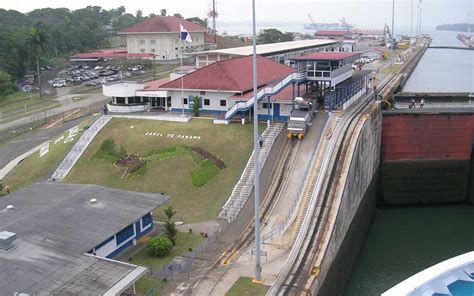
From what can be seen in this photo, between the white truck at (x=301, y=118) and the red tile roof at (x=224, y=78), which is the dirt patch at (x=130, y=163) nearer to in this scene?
the red tile roof at (x=224, y=78)

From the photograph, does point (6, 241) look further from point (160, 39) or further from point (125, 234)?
point (160, 39)

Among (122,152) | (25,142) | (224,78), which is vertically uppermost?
(224,78)

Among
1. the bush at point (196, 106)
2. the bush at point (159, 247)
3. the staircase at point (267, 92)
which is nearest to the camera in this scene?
the bush at point (159, 247)

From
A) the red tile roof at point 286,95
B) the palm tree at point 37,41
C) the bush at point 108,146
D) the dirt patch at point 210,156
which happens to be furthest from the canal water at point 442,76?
the palm tree at point 37,41

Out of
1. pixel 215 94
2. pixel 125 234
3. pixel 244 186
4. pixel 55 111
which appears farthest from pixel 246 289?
pixel 55 111

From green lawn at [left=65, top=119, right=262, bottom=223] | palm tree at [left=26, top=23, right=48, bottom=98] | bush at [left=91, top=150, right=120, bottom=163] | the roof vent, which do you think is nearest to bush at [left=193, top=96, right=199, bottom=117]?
green lawn at [left=65, top=119, right=262, bottom=223]

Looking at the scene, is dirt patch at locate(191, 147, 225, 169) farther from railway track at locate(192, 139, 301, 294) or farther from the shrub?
the shrub
